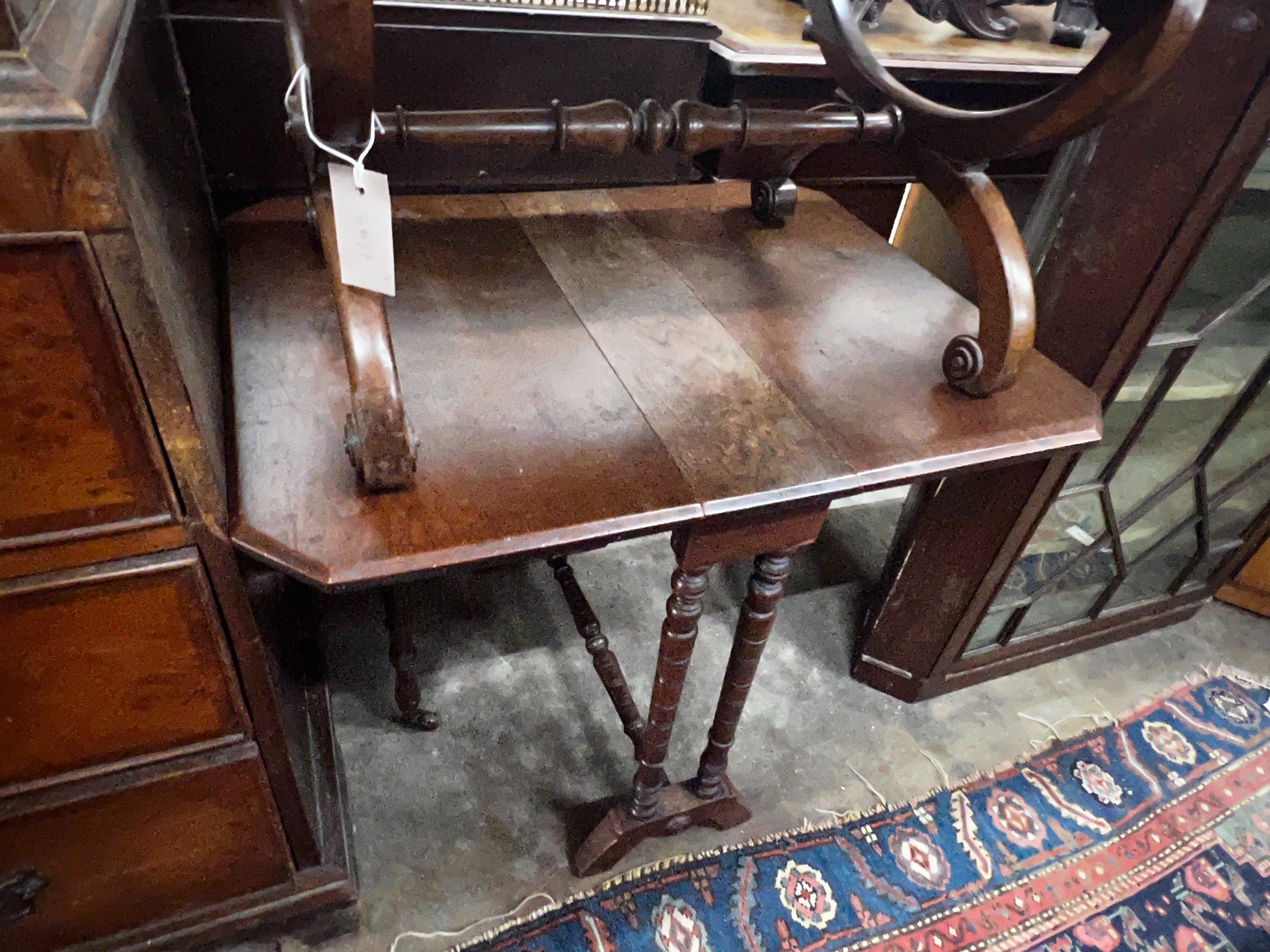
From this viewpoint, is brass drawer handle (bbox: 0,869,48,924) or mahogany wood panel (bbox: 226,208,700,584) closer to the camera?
mahogany wood panel (bbox: 226,208,700,584)

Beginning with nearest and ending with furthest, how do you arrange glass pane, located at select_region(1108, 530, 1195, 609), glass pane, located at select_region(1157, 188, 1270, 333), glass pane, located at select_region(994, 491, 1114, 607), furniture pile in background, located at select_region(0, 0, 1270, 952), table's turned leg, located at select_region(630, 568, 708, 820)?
furniture pile in background, located at select_region(0, 0, 1270, 952) → table's turned leg, located at select_region(630, 568, 708, 820) → glass pane, located at select_region(1157, 188, 1270, 333) → glass pane, located at select_region(994, 491, 1114, 607) → glass pane, located at select_region(1108, 530, 1195, 609)

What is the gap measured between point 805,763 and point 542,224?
3.32ft

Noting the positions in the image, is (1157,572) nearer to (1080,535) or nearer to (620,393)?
(1080,535)

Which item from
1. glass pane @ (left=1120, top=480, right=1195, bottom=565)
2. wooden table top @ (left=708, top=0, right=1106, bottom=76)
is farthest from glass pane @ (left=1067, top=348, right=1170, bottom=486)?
wooden table top @ (left=708, top=0, right=1106, bottom=76)

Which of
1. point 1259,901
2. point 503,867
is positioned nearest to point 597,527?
point 503,867

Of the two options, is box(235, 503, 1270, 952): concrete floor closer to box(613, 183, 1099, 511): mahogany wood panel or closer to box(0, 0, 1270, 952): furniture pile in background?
box(0, 0, 1270, 952): furniture pile in background

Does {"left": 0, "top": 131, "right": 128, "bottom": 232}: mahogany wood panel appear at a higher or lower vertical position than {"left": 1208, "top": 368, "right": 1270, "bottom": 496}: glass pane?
higher

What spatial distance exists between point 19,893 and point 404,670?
54cm

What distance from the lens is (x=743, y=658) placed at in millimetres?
1027

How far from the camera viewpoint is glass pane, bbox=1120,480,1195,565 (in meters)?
1.47

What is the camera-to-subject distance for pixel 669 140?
0.83 meters

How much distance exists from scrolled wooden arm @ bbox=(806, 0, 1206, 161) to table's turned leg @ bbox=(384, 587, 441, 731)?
0.91 m

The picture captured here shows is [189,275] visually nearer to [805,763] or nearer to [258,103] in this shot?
[258,103]

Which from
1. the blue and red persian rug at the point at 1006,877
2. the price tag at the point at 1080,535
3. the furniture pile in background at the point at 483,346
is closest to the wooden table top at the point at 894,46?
the furniture pile in background at the point at 483,346
